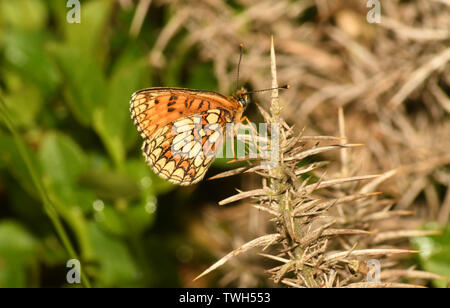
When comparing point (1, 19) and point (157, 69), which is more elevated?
point (1, 19)

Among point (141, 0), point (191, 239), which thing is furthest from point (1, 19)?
point (191, 239)

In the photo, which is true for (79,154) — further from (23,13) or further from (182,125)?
(23,13)

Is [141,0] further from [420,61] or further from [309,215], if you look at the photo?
[309,215]

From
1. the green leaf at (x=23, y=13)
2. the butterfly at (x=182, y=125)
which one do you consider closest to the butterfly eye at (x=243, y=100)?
the butterfly at (x=182, y=125)

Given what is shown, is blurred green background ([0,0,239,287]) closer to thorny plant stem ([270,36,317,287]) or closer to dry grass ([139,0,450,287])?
dry grass ([139,0,450,287])

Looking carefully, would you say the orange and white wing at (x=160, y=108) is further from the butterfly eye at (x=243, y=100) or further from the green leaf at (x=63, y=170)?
the green leaf at (x=63, y=170)
